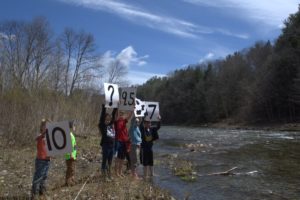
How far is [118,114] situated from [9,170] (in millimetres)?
4042

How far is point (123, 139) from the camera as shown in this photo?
12.1 m

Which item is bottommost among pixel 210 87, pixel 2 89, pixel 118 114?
Result: pixel 118 114

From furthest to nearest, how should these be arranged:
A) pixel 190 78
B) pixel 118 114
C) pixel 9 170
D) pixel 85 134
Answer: pixel 190 78, pixel 85 134, pixel 9 170, pixel 118 114

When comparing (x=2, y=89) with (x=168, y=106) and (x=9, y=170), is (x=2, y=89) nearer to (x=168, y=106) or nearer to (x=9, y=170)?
(x=9, y=170)

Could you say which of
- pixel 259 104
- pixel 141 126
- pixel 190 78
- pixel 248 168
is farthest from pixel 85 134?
pixel 190 78

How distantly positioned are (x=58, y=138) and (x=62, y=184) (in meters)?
2.89

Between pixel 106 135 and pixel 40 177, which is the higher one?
pixel 106 135

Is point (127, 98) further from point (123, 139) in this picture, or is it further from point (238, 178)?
point (238, 178)

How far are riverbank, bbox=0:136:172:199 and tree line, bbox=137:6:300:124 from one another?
45249 millimetres

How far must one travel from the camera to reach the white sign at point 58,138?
808cm

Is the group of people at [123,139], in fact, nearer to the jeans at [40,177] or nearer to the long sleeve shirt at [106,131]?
the long sleeve shirt at [106,131]

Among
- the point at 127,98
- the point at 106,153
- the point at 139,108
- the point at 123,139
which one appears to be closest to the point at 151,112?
the point at 139,108

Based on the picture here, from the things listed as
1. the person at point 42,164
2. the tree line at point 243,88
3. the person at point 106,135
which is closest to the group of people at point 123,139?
the person at point 106,135

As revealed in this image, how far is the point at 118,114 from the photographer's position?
1215cm
